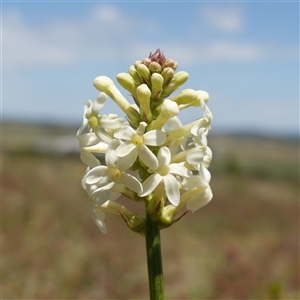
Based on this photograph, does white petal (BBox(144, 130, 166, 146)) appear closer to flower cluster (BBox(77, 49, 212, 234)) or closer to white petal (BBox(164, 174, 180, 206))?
flower cluster (BBox(77, 49, 212, 234))

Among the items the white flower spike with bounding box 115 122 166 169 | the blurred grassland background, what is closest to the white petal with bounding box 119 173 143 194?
the white flower spike with bounding box 115 122 166 169

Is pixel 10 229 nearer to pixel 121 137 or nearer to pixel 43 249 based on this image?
pixel 43 249

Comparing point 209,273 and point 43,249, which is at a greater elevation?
point 43,249

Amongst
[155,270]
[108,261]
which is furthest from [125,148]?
[108,261]

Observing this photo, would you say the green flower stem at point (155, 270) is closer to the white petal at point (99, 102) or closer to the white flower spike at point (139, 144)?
the white flower spike at point (139, 144)

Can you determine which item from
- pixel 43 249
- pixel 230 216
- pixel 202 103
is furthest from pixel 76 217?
pixel 202 103
